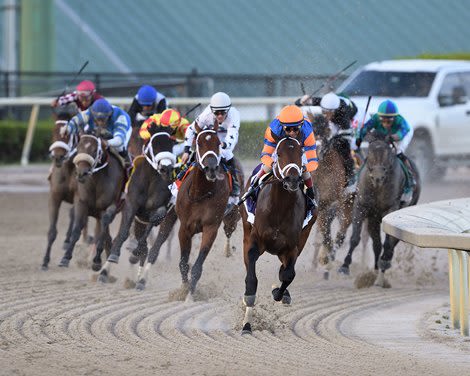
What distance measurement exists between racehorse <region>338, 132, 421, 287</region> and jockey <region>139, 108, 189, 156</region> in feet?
6.37

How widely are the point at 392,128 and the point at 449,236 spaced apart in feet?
14.6

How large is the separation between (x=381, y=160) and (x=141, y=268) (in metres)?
2.61

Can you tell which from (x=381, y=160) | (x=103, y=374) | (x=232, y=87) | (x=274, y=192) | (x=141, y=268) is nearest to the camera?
(x=103, y=374)

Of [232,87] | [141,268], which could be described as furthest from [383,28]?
[141,268]

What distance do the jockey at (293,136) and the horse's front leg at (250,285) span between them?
1.88ft

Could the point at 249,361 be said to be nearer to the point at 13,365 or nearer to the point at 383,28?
the point at 13,365

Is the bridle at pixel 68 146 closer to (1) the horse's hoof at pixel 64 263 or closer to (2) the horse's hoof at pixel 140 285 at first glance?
(1) the horse's hoof at pixel 64 263

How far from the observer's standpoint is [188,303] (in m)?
10.2

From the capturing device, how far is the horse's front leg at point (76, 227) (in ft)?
39.2

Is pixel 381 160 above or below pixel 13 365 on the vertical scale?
above

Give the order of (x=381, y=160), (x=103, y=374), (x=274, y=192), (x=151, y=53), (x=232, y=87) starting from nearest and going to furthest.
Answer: (x=103, y=374) < (x=274, y=192) < (x=381, y=160) < (x=232, y=87) < (x=151, y=53)

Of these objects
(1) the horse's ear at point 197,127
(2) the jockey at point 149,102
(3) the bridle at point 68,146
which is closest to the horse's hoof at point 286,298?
(1) the horse's ear at point 197,127

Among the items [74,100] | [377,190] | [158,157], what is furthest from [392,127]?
[74,100]

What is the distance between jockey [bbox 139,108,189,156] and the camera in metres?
11.5
